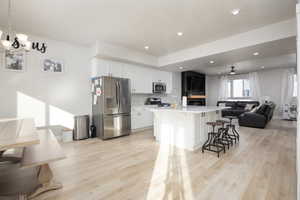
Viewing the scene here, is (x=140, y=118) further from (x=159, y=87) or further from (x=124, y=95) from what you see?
(x=159, y=87)

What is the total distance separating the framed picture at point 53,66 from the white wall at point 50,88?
10cm

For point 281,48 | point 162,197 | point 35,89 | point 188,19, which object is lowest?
point 162,197

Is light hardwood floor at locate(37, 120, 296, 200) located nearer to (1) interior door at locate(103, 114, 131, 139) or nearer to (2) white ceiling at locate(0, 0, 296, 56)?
(1) interior door at locate(103, 114, 131, 139)

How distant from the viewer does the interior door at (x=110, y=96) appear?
13.1ft

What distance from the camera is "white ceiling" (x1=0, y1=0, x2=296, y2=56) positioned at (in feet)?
7.85

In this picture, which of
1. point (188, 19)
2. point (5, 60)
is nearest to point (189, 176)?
point (188, 19)

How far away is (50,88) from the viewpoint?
3758mm

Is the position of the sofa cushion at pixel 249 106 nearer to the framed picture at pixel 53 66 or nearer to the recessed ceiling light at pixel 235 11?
the recessed ceiling light at pixel 235 11

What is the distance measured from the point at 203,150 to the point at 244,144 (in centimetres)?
128

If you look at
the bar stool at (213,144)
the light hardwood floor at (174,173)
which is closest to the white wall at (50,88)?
the light hardwood floor at (174,173)

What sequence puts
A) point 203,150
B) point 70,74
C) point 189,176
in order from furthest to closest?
point 70,74
point 203,150
point 189,176

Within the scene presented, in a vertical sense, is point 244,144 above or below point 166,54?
below

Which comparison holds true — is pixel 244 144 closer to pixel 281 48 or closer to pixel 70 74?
pixel 281 48

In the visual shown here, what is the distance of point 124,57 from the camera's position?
4434 mm
